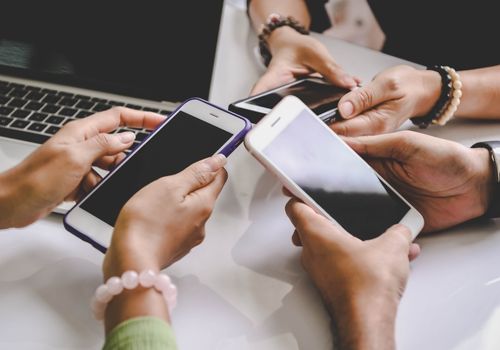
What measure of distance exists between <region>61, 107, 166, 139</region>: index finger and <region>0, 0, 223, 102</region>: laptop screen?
13 cm

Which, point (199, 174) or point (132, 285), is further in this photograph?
point (199, 174)

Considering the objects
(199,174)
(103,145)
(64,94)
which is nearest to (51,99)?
(64,94)

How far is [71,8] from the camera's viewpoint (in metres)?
0.75

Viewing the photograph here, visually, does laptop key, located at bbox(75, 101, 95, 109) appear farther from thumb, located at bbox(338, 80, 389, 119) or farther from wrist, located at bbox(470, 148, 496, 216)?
wrist, located at bbox(470, 148, 496, 216)

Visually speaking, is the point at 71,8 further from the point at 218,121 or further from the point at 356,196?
the point at 356,196

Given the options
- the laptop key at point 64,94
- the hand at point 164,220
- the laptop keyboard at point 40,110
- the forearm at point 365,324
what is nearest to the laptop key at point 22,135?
the laptop keyboard at point 40,110

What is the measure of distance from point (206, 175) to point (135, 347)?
8.1 inches

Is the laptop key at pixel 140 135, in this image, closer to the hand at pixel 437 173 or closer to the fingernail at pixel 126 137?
the fingernail at pixel 126 137

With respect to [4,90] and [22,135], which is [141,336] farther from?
[4,90]

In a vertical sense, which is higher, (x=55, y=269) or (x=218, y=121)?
(x=218, y=121)

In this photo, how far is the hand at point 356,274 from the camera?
1.56 ft

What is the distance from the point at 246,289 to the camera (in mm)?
542

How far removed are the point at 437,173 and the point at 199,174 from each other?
330 millimetres

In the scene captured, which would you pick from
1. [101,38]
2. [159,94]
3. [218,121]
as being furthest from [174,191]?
[101,38]
